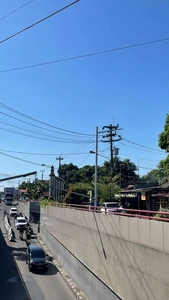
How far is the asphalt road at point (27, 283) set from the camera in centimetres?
1516

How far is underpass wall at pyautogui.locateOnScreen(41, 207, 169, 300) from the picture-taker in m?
7.53

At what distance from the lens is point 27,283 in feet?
58.0

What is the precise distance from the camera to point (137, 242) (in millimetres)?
8773

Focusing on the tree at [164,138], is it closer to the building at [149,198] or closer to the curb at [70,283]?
the building at [149,198]

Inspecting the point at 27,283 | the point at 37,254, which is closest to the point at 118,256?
the point at 27,283

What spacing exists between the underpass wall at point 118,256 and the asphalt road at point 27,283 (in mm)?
1103

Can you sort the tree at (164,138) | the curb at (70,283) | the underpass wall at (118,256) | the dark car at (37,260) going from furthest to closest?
1. the dark car at (37,260)
2. the tree at (164,138)
3. the curb at (70,283)
4. the underpass wall at (118,256)

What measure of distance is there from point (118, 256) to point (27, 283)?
9.88m

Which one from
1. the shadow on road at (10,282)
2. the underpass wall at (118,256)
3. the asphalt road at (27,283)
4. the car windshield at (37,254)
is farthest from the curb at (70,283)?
the shadow on road at (10,282)

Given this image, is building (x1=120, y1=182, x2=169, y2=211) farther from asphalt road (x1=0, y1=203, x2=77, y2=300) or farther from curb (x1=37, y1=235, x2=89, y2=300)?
asphalt road (x1=0, y1=203, x2=77, y2=300)

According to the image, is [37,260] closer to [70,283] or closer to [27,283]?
[27,283]

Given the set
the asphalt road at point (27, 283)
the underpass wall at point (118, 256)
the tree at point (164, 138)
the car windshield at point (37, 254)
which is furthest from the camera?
the car windshield at point (37, 254)

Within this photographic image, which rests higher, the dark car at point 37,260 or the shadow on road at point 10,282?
the dark car at point 37,260

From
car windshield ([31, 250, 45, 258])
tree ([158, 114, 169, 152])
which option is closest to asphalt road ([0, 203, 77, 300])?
car windshield ([31, 250, 45, 258])
